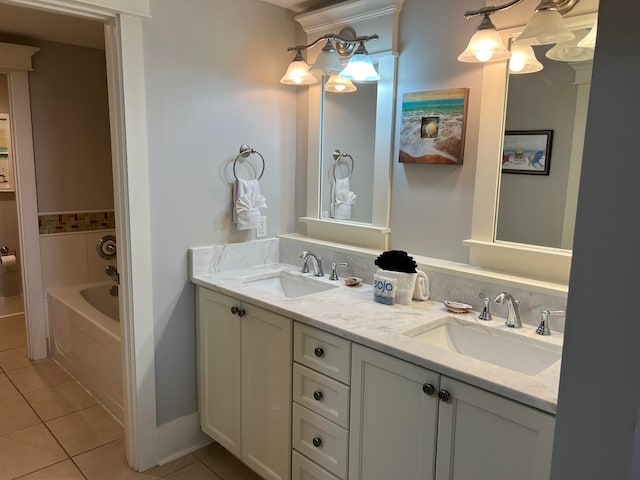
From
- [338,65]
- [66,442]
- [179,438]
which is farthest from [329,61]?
[66,442]

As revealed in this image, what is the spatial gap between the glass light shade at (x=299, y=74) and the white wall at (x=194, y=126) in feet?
0.48

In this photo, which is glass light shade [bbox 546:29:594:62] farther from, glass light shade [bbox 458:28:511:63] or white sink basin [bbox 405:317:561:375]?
white sink basin [bbox 405:317:561:375]

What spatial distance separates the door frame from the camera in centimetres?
201

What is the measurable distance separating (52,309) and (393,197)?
8.71 feet

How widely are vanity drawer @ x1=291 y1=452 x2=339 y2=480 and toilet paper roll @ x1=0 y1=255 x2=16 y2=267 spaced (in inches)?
149

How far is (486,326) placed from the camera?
176 centimetres

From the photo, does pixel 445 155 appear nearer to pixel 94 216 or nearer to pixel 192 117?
pixel 192 117

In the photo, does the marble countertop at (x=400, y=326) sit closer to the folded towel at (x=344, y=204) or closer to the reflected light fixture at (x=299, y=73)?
the folded towel at (x=344, y=204)

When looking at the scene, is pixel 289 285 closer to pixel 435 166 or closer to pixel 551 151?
pixel 435 166

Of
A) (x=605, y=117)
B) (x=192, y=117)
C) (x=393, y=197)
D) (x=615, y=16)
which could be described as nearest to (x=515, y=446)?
(x=605, y=117)

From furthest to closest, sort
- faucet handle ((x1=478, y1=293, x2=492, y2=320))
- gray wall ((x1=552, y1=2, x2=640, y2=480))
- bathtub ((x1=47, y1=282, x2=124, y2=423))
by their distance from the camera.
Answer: bathtub ((x1=47, y1=282, x2=124, y2=423))
faucet handle ((x1=478, y1=293, x2=492, y2=320))
gray wall ((x1=552, y1=2, x2=640, y2=480))

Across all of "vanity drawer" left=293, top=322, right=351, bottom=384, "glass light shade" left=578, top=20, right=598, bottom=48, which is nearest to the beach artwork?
"glass light shade" left=578, top=20, right=598, bottom=48

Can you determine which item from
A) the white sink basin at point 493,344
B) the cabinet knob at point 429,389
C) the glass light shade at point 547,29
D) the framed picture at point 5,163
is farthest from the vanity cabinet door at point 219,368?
the framed picture at point 5,163

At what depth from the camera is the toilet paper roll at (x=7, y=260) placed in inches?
174
